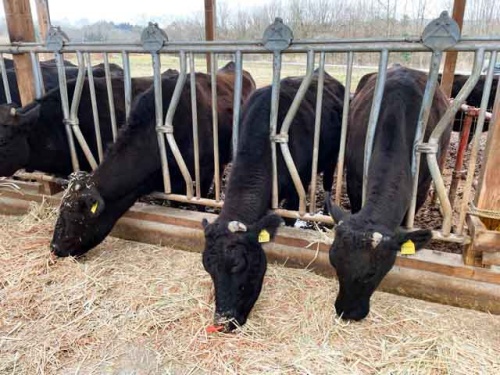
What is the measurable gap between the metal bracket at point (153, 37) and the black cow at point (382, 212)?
1.87 meters

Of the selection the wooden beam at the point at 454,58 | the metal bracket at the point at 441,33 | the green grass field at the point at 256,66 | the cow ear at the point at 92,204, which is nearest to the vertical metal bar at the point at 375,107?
the metal bracket at the point at 441,33

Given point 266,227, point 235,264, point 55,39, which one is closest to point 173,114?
point 55,39

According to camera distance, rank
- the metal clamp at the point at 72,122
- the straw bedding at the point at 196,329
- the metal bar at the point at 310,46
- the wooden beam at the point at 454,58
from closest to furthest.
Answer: the straw bedding at the point at 196,329
the metal bar at the point at 310,46
the metal clamp at the point at 72,122
the wooden beam at the point at 454,58

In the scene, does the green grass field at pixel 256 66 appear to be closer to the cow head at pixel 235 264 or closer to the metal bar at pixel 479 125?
the metal bar at pixel 479 125

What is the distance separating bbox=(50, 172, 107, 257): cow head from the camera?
Answer: 3.42 metres

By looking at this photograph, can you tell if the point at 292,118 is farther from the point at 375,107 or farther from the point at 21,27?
the point at 21,27

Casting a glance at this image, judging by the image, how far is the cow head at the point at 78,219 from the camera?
3.42m

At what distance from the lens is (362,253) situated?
2.48 metres

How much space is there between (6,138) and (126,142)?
53.9 inches

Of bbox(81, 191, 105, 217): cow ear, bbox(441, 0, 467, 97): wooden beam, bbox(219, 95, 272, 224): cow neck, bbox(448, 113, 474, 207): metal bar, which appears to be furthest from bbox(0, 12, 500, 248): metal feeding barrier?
bbox(441, 0, 467, 97): wooden beam

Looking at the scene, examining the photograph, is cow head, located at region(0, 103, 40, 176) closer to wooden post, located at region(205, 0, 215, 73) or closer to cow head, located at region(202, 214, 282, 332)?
cow head, located at region(202, 214, 282, 332)

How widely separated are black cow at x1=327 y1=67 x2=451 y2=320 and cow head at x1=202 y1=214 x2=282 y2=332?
1.63ft

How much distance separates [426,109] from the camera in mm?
2762

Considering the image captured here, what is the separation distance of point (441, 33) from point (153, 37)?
218 centimetres
